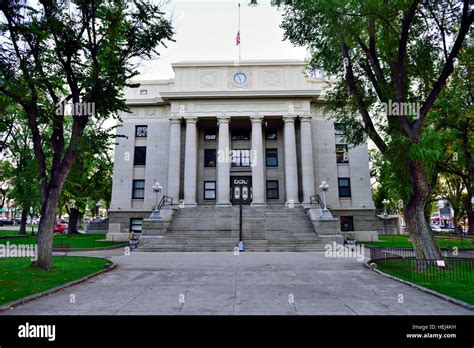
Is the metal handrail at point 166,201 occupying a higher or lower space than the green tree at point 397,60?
lower

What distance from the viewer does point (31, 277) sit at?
10406mm

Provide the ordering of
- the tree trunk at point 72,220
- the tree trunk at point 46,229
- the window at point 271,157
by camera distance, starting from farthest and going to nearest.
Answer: the tree trunk at point 72,220, the window at point 271,157, the tree trunk at point 46,229

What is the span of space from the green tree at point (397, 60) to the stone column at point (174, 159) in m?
18.9

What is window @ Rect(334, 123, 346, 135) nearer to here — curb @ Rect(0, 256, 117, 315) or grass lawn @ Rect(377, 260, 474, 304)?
grass lawn @ Rect(377, 260, 474, 304)

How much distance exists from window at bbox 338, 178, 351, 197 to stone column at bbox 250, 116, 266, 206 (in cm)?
821

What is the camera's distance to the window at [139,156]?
33513 millimetres

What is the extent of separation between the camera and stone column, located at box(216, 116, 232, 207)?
97.7 ft

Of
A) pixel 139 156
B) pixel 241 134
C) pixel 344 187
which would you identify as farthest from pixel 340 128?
pixel 139 156

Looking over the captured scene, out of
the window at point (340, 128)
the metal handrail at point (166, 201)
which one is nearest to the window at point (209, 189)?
the metal handrail at point (166, 201)

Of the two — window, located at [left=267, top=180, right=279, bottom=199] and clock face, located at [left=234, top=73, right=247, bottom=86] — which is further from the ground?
clock face, located at [left=234, top=73, right=247, bottom=86]

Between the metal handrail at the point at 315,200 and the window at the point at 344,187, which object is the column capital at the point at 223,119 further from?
the window at the point at 344,187

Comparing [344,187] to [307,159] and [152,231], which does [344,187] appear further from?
[152,231]

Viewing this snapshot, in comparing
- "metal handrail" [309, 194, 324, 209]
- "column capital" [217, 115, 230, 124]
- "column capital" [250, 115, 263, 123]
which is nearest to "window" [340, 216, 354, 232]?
"metal handrail" [309, 194, 324, 209]

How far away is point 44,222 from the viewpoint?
40.2ft
